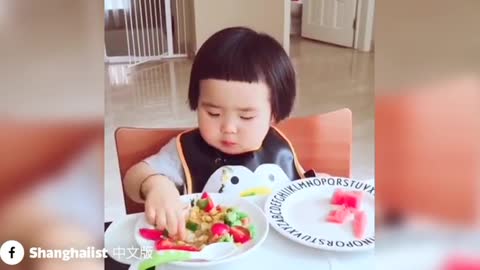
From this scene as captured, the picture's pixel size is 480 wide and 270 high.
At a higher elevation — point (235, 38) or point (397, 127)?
point (235, 38)

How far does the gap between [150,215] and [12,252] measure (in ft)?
0.63

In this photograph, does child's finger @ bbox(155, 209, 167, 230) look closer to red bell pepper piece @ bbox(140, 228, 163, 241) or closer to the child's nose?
red bell pepper piece @ bbox(140, 228, 163, 241)

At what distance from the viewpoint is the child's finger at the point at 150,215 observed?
2.09 ft

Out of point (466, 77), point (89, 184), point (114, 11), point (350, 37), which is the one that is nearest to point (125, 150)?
point (89, 184)

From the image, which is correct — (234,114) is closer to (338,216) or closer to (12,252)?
(338,216)

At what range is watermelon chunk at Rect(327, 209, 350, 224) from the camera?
657mm

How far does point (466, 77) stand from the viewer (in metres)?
0.64

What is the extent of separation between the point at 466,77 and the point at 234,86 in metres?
0.29

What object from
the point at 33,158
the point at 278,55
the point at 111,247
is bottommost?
the point at 111,247

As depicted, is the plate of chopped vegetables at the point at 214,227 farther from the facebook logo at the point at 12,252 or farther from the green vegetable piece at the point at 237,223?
the facebook logo at the point at 12,252

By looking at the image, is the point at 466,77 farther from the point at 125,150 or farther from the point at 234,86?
the point at 125,150

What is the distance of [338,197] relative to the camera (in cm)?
67

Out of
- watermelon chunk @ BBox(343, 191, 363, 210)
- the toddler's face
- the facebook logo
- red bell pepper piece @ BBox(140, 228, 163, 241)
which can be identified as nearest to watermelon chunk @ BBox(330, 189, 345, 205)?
watermelon chunk @ BBox(343, 191, 363, 210)

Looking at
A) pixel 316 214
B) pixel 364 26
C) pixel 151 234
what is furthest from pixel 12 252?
pixel 364 26
